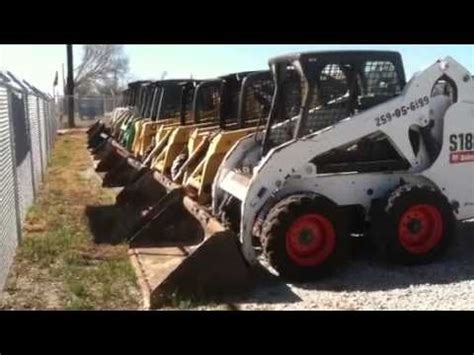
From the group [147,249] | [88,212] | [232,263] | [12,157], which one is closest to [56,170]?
[88,212]

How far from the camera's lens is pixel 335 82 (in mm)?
7559

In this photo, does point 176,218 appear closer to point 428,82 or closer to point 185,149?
point 185,149

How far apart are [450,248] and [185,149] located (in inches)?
180

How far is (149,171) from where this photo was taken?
36.4 ft

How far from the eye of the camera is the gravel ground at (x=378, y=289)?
20.1ft

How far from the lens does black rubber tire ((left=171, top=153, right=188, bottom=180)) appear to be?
10195mm

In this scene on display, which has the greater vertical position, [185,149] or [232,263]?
[185,149]

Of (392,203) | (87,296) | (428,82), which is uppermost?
(428,82)

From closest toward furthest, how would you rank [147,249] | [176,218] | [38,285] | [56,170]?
[38,285] → [147,249] → [176,218] → [56,170]

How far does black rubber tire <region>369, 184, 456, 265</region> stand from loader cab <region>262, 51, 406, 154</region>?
1.04 meters

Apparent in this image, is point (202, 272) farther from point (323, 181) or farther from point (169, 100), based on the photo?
point (169, 100)

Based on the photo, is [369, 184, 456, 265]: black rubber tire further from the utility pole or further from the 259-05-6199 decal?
the utility pole

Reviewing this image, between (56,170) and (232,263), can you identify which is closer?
(232,263)

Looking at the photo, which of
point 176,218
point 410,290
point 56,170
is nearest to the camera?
point 410,290
